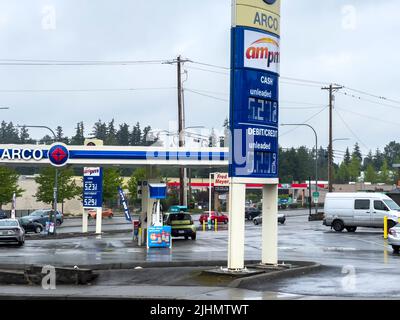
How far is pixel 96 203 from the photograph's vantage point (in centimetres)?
4428

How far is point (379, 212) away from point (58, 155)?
19.3m

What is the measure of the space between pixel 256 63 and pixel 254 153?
224 cm

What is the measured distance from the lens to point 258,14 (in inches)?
671

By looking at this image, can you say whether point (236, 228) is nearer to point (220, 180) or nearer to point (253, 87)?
point (253, 87)

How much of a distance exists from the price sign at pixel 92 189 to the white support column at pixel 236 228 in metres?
28.5

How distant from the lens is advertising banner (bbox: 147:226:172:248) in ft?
96.9

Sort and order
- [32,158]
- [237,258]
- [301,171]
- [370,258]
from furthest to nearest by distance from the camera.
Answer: [301,171] < [32,158] < [370,258] < [237,258]

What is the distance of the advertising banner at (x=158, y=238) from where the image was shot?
2953cm

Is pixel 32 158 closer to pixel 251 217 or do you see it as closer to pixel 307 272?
pixel 307 272

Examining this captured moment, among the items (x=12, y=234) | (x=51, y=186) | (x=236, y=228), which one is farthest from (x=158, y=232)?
(x=51, y=186)

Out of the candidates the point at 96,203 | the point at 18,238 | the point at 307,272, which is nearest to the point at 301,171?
the point at 96,203

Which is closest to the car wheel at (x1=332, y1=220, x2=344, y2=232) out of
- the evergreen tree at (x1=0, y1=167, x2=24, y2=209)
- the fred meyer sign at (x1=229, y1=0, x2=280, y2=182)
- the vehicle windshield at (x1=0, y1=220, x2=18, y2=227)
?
the vehicle windshield at (x1=0, y1=220, x2=18, y2=227)

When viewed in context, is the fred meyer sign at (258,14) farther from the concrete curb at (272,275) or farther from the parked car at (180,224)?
the parked car at (180,224)

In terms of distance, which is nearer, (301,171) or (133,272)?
(133,272)
